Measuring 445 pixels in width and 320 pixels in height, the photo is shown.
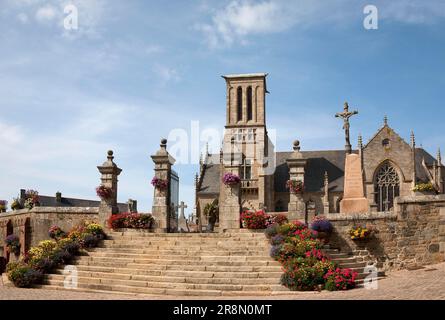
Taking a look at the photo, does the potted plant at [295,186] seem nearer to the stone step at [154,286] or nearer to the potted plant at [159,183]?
the potted plant at [159,183]

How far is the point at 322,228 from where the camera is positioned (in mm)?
15508

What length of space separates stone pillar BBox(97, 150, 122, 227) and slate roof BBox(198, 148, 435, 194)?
27.4 meters

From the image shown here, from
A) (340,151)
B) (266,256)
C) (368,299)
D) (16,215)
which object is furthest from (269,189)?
(368,299)

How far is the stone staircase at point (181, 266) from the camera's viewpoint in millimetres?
12094

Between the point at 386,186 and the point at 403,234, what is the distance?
26.1 metres

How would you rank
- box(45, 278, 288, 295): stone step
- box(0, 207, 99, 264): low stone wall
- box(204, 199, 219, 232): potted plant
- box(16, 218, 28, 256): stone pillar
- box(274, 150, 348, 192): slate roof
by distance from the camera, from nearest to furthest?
box(45, 278, 288, 295): stone step < box(0, 207, 99, 264): low stone wall < box(16, 218, 28, 256): stone pillar < box(204, 199, 219, 232): potted plant < box(274, 150, 348, 192): slate roof

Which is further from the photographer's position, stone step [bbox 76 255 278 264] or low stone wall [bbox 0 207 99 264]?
low stone wall [bbox 0 207 99 264]

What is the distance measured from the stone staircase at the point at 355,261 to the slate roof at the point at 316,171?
28239 mm

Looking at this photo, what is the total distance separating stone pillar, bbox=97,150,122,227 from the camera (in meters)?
18.1

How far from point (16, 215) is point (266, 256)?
41.9 feet

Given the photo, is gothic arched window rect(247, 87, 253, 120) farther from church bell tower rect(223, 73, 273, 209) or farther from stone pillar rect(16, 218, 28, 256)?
stone pillar rect(16, 218, 28, 256)

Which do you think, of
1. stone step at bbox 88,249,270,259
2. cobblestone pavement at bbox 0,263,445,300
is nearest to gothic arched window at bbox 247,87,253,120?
stone step at bbox 88,249,270,259

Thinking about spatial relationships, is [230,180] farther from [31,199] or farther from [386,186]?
[386,186]

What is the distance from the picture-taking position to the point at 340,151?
1955 inches
